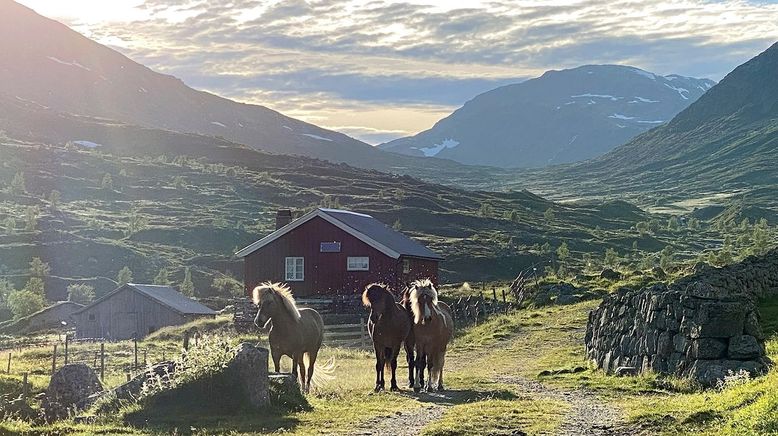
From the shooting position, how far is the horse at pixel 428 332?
2138 centimetres

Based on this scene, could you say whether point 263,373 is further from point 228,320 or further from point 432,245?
point 432,245

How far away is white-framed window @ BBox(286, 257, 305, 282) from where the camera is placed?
5947cm

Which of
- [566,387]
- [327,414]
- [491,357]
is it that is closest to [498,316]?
[491,357]

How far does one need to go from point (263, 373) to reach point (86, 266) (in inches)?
5277

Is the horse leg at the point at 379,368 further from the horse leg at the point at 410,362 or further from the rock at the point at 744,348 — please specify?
the rock at the point at 744,348

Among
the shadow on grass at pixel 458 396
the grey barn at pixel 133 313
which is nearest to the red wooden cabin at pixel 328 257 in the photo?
the grey barn at pixel 133 313

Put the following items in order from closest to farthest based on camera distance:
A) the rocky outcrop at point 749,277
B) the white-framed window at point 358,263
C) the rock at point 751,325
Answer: the rock at point 751,325
the rocky outcrop at point 749,277
the white-framed window at point 358,263

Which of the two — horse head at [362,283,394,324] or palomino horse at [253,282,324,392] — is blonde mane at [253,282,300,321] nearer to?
palomino horse at [253,282,324,392]

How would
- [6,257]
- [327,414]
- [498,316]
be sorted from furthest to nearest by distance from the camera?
[6,257]
[498,316]
[327,414]

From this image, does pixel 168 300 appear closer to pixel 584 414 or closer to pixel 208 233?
pixel 584 414

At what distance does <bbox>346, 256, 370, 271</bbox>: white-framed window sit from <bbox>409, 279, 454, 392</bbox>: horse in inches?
1409

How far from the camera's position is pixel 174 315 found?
249 feet

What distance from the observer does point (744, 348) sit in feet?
61.0

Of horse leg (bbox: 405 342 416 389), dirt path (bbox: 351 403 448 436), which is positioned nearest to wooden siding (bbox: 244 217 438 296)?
horse leg (bbox: 405 342 416 389)
